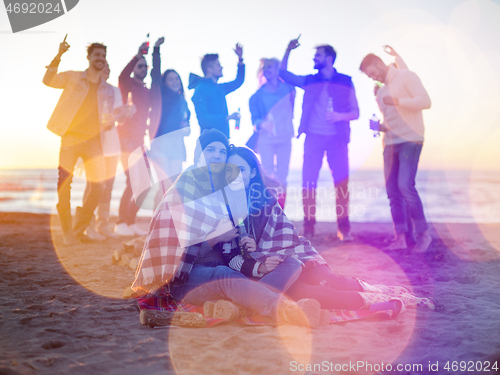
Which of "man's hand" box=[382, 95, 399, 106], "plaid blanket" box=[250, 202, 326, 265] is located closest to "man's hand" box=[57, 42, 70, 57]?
"plaid blanket" box=[250, 202, 326, 265]

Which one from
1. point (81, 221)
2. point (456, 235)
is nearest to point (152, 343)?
point (81, 221)

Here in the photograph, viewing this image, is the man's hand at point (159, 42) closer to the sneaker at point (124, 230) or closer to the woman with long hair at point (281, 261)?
the woman with long hair at point (281, 261)

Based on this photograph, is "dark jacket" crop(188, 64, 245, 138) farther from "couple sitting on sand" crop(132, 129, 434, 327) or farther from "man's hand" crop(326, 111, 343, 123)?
"couple sitting on sand" crop(132, 129, 434, 327)

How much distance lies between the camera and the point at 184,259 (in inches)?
102

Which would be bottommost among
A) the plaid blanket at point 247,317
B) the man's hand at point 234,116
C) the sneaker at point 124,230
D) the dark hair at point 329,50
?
the sneaker at point 124,230

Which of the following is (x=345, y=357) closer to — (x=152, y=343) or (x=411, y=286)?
(x=152, y=343)

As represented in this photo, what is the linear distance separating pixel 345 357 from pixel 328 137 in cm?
396

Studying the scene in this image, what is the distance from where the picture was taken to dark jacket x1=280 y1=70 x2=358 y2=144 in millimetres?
5547

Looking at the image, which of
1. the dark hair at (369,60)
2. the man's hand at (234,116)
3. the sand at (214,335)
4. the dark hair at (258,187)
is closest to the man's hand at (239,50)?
the man's hand at (234,116)

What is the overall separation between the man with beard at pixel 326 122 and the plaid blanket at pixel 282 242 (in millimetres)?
2615

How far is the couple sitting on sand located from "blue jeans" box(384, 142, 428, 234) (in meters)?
2.08

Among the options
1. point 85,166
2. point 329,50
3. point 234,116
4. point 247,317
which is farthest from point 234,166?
point 329,50

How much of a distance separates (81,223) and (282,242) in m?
3.44

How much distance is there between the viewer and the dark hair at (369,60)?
4.98 metres
